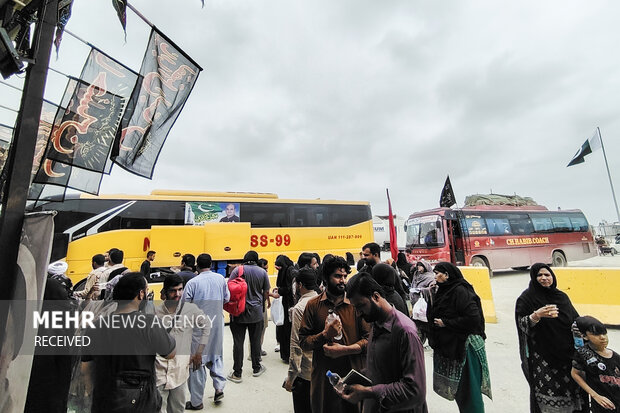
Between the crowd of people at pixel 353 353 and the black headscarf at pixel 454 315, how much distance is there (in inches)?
0.4

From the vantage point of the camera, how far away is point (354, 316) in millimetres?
2371

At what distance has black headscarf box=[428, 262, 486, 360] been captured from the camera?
2.68m

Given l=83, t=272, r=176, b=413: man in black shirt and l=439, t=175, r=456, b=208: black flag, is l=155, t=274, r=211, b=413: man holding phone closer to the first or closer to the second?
l=83, t=272, r=176, b=413: man in black shirt

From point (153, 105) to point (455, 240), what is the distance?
1363 cm

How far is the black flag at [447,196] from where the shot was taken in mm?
16406

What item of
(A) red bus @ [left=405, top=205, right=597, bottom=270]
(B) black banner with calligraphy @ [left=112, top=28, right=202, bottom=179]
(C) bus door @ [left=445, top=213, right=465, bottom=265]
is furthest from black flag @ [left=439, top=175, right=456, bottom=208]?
(B) black banner with calligraphy @ [left=112, top=28, right=202, bottom=179]

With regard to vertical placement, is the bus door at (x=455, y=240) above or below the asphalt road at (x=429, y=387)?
above

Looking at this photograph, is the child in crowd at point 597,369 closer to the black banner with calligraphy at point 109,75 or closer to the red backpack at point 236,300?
the red backpack at point 236,300

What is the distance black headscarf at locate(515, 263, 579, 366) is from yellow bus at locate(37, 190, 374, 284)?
8910 mm

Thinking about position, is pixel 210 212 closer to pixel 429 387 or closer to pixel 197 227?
pixel 197 227

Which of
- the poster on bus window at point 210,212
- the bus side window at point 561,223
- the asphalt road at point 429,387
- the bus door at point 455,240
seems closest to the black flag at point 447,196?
the bus door at point 455,240

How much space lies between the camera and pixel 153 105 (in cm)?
393

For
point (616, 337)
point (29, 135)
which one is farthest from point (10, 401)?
point (616, 337)

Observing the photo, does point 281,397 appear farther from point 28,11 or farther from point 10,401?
point 28,11
